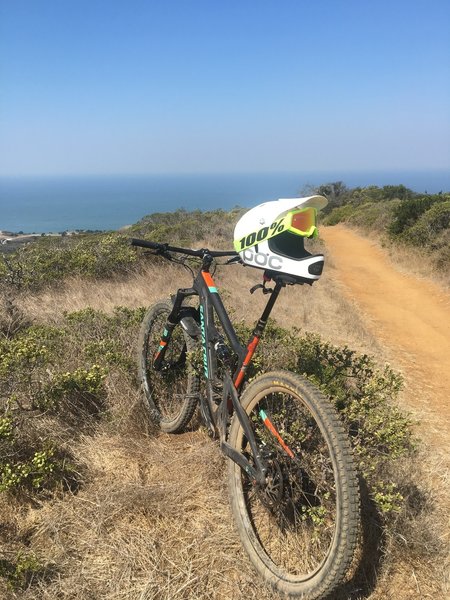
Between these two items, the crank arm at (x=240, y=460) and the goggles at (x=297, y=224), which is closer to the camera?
the goggles at (x=297, y=224)

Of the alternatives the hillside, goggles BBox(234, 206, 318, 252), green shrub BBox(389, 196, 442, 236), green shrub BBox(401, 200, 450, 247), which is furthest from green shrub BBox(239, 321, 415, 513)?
green shrub BBox(389, 196, 442, 236)

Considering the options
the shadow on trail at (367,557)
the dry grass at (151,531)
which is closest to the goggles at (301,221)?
the shadow on trail at (367,557)

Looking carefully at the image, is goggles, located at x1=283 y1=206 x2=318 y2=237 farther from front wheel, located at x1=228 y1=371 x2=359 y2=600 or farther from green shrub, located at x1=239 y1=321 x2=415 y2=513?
green shrub, located at x1=239 y1=321 x2=415 y2=513

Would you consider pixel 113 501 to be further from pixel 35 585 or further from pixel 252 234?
pixel 252 234

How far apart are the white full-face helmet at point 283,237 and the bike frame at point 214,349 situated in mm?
135

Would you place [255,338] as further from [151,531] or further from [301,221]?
[151,531]

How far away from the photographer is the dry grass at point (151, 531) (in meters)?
2.30

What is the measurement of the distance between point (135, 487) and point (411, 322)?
7596mm

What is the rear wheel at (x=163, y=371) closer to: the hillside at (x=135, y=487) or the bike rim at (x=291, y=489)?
the hillside at (x=135, y=487)

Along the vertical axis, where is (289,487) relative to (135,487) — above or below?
above

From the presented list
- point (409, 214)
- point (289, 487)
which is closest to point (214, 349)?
point (289, 487)

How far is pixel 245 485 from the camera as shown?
273cm

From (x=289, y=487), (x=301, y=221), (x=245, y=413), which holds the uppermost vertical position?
(x=301, y=221)

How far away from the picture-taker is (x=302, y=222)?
2.35m
